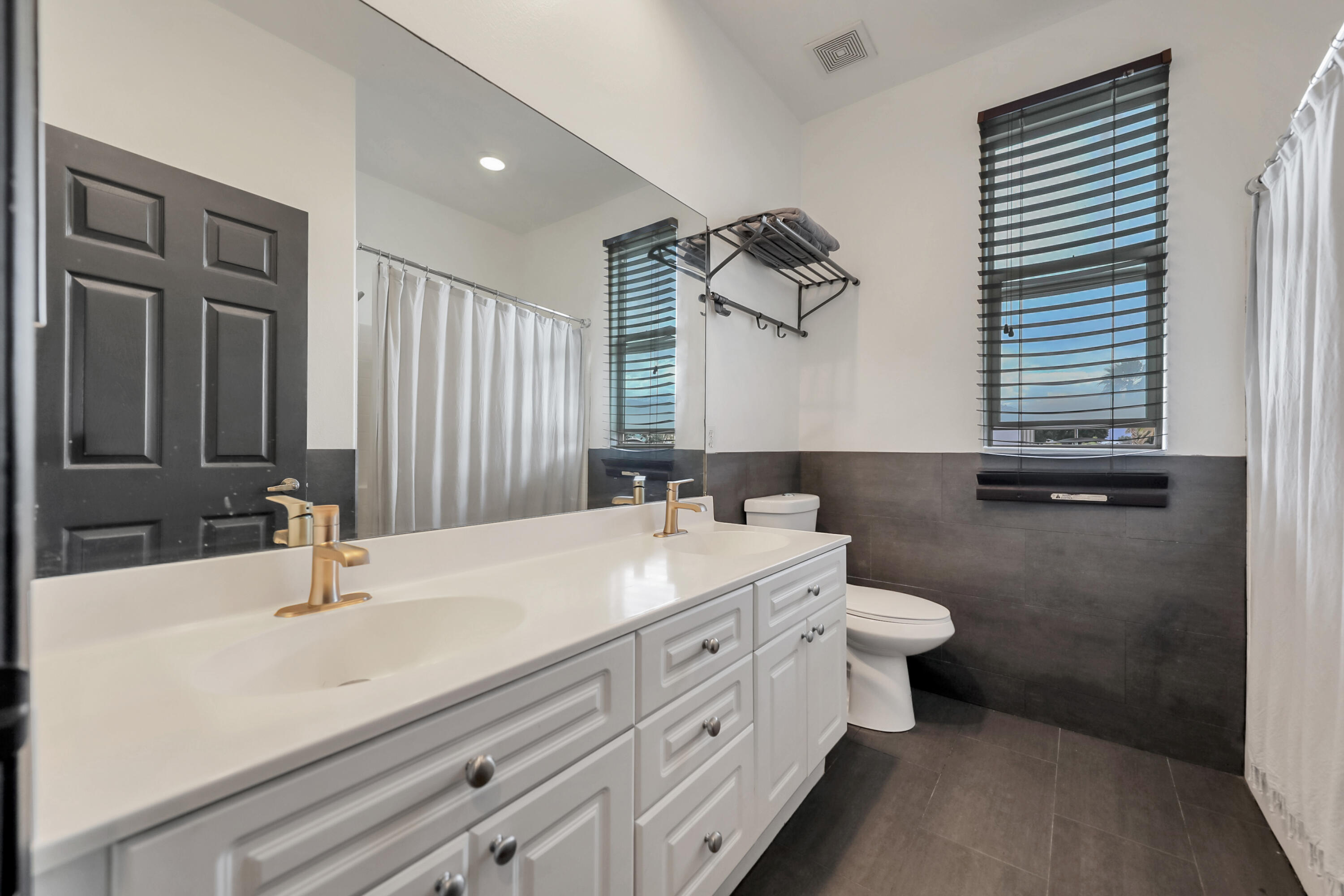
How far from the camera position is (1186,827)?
154 centimetres

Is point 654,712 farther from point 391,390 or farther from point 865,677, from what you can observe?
point 865,677

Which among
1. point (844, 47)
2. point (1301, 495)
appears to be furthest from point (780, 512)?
point (844, 47)

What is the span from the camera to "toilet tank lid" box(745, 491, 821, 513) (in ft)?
7.29

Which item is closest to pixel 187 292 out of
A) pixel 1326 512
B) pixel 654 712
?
pixel 654 712

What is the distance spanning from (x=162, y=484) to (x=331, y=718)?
529 mm

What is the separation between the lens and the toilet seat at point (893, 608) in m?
1.96

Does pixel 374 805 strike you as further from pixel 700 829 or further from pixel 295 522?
pixel 700 829

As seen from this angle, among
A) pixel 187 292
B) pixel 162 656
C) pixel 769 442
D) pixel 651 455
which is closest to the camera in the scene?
pixel 162 656

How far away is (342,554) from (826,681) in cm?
134

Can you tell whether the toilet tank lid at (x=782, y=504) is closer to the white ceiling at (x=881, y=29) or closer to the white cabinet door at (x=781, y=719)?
the white cabinet door at (x=781, y=719)

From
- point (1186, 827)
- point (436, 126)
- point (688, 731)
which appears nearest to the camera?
point (688, 731)

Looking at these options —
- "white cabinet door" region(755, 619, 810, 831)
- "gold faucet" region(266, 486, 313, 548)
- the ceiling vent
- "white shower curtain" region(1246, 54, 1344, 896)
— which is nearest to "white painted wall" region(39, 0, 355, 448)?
"gold faucet" region(266, 486, 313, 548)

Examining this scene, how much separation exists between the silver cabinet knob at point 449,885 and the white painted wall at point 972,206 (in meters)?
2.21

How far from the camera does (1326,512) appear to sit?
1.18 metres
